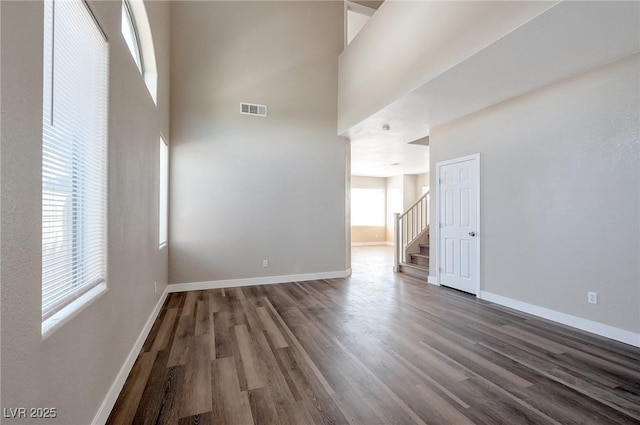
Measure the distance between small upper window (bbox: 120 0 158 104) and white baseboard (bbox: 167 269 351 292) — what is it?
2.78 metres

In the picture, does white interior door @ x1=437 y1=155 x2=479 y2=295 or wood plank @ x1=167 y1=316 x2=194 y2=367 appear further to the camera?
white interior door @ x1=437 y1=155 x2=479 y2=295

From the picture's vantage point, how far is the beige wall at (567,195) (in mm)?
2775

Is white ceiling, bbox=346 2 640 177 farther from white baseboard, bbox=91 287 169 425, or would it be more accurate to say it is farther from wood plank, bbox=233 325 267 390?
white baseboard, bbox=91 287 169 425

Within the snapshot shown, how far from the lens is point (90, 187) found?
1.66 metres

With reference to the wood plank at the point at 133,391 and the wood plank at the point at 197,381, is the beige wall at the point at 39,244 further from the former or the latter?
the wood plank at the point at 197,381

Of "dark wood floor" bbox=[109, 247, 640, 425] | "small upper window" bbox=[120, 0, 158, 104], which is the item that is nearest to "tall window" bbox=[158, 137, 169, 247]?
"small upper window" bbox=[120, 0, 158, 104]

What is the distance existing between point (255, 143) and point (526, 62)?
12.6 feet

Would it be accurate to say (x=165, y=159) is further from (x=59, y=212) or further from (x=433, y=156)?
(x=433, y=156)

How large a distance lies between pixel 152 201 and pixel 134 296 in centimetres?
113

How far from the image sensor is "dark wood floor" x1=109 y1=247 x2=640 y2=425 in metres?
1.80

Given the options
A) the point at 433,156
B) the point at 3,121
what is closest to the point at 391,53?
the point at 433,156

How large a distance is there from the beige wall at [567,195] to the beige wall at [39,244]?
169 inches

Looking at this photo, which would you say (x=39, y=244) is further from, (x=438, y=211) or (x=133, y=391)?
(x=438, y=211)

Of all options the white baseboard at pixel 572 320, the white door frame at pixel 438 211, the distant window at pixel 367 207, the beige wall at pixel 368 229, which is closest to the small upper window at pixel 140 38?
the white door frame at pixel 438 211
